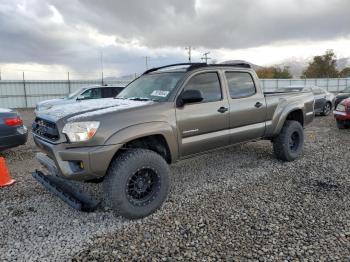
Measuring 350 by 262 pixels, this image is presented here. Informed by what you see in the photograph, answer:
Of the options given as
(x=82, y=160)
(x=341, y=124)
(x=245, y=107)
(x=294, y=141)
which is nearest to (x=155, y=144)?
(x=82, y=160)

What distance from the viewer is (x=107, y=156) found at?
338cm

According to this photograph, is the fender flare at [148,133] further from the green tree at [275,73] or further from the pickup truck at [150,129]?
the green tree at [275,73]

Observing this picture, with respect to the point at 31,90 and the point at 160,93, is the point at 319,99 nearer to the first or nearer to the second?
the point at 160,93

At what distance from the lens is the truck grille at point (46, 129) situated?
3498 mm

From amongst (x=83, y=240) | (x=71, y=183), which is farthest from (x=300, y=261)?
(x=71, y=183)

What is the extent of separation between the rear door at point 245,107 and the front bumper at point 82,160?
217cm

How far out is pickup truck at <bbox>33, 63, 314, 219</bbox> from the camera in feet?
11.0

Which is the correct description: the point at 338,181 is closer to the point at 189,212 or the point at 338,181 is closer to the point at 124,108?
the point at 189,212

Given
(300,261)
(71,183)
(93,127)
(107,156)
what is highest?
(93,127)

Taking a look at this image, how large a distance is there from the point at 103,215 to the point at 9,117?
3.75 m

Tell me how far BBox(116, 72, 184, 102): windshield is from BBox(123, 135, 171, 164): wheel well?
54 centimetres

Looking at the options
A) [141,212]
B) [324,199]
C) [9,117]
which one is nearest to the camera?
[141,212]

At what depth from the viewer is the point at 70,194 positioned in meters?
3.81

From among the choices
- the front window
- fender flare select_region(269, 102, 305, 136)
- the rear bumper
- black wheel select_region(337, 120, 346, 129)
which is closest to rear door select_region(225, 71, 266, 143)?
fender flare select_region(269, 102, 305, 136)
